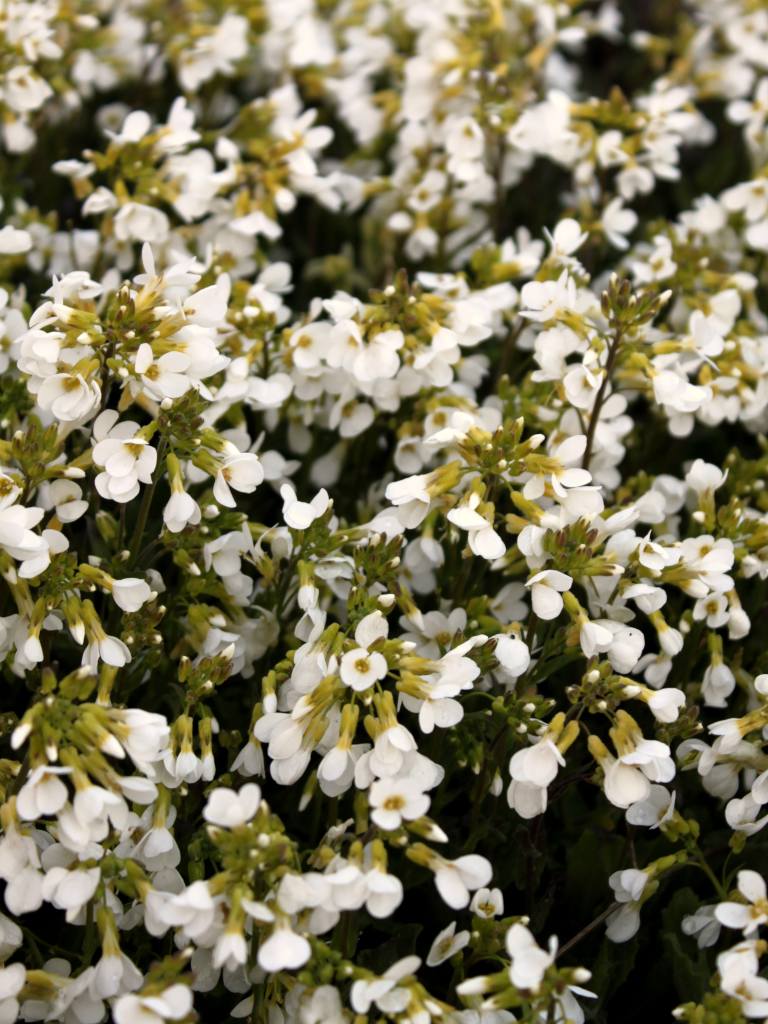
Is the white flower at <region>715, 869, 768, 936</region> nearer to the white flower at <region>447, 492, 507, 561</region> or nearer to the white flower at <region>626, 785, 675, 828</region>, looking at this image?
the white flower at <region>626, 785, 675, 828</region>

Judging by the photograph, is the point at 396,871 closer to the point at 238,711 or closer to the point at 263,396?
the point at 238,711

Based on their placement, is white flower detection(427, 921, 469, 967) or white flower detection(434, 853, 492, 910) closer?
white flower detection(434, 853, 492, 910)

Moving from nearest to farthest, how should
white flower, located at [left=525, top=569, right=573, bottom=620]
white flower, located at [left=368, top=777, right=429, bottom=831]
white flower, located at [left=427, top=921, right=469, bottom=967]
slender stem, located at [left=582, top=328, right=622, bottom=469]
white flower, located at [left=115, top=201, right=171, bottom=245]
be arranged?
1. white flower, located at [left=368, top=777, right=429, bottom=831]
2. white flower, located at [left=427, top=921, right=469, bottom=967]
3. white flower, located at [left=525, top=569, right=573, bottom=620]
4. slender stem, located at [left=582, top=328, right=622, bottom=469]
5. white flower, located at [left=115, top=201, right=171, bottom=245]

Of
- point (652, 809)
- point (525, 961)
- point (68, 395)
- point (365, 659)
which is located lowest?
point (652, 809)

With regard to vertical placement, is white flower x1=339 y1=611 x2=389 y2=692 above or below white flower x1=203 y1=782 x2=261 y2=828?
above

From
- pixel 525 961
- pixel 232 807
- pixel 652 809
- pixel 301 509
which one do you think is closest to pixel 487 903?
pixel 525 961

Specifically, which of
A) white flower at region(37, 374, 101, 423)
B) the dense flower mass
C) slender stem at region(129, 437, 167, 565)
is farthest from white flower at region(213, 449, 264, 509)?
white flower at region(37, 374, 101, 423)

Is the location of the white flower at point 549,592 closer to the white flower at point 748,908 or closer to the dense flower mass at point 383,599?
the dense flower mass at point 383,599

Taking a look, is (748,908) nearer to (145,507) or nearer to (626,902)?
(626,902)

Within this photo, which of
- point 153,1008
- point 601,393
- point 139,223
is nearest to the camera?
point 153,1008

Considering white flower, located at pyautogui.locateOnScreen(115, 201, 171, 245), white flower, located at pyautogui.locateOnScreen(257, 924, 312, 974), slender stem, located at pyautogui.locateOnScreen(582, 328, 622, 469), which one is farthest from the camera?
white flower, located at pyautogui.locateOnScreen(115, 201, 171, 245)

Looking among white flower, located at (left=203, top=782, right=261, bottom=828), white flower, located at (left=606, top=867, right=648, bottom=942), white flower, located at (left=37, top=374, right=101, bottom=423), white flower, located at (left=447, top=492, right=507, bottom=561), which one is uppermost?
white flower, located at (left=37, top=374, right=101, bottom=423)
